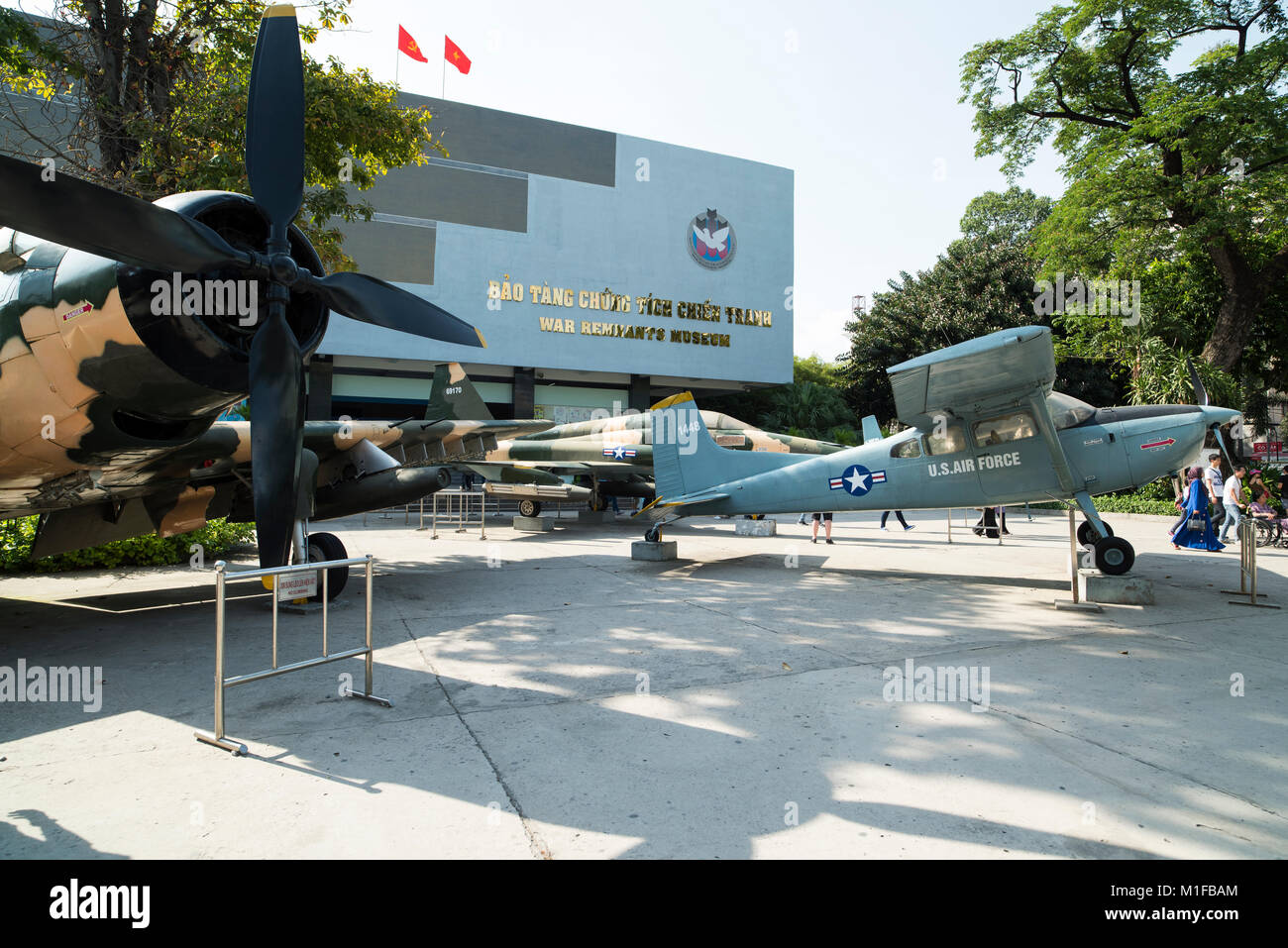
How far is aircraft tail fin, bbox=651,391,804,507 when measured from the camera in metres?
11.1

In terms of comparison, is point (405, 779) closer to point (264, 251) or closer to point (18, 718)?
point (18, 718)

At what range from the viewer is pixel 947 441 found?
357 inches

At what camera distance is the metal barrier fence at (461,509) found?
1597 centimetres

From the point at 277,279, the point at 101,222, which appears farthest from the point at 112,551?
the point at 101,222

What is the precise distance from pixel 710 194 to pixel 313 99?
23.4m

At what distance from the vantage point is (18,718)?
3906mm

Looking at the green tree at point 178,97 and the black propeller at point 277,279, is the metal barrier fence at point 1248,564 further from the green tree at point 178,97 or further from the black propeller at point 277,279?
the green tree at point 178,97

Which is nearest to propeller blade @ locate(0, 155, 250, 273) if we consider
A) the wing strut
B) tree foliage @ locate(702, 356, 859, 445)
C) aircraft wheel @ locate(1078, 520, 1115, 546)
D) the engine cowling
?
the engine cowling

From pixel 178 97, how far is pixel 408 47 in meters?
15.4

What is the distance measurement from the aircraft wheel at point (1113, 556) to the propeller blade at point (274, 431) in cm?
890

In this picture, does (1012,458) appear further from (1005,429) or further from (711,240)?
(711,240)

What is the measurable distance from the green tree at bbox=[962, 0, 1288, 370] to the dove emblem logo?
36.1 ft

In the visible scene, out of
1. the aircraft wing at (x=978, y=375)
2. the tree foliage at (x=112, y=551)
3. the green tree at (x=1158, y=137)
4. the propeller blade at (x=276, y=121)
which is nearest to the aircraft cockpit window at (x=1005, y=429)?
the aircraft wing at (x=978, y=375)
